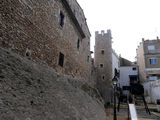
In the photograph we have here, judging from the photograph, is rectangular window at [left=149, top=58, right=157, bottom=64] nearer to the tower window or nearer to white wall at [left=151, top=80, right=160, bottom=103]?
white wall at [left=151, top=80, right=160, bottom=103]

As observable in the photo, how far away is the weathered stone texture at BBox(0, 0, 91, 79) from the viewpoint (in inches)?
151

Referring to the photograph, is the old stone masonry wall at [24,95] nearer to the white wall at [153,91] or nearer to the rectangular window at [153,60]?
the white wall at [153,91]

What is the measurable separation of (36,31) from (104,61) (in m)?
18.7

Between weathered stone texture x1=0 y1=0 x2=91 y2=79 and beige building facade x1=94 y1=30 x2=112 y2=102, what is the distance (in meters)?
14.3

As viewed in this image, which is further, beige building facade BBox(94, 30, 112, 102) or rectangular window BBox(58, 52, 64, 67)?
beige building facade BBox(94, 30, 112, 102)

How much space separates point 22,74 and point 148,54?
77.8 ft

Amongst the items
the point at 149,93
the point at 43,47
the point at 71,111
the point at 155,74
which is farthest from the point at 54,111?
the point at 155,74

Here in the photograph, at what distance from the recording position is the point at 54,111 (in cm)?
374

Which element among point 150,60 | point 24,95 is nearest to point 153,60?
point 150,60

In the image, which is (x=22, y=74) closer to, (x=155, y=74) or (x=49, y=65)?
(x=49, y=65)

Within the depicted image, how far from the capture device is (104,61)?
73.7 feet

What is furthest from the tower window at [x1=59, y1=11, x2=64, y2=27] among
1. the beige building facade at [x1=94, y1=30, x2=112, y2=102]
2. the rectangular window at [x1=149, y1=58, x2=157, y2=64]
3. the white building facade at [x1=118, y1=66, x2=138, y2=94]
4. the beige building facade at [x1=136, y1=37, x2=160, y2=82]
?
the white building facade at [x1=118, y1=66, x2=138, y2=94]

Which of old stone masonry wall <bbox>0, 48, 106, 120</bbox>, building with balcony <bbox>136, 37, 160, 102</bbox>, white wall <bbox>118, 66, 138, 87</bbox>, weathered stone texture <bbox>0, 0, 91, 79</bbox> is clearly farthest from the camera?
white wall <bbox>118, 66, 138, 87</bbox>

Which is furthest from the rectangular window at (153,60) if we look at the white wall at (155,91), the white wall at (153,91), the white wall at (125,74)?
the white wall at (155,91)
